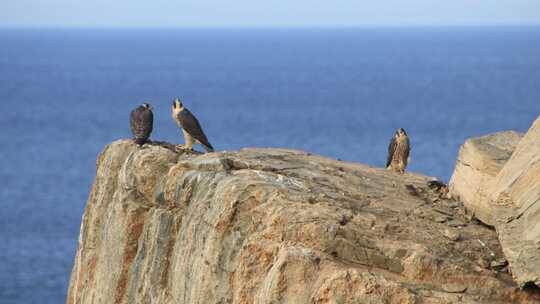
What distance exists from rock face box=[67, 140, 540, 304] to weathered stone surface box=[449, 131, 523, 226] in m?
0.23

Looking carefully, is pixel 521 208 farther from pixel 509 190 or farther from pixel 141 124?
pixel 141 124

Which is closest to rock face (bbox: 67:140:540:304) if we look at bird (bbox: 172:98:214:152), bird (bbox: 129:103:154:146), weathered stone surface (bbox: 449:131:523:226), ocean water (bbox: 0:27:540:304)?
weathered stone surface (bbox: 449:131:523:226)

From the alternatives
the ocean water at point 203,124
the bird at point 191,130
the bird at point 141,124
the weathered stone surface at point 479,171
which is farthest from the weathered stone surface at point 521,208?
the ocean water at point 203,124

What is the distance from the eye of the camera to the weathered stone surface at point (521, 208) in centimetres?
1339

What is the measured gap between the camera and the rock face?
43.4 feet

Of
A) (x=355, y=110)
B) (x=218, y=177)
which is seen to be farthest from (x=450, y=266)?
(x=355, y=110)

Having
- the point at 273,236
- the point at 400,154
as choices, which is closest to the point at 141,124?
the point at 400,154

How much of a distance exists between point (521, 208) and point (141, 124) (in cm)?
821

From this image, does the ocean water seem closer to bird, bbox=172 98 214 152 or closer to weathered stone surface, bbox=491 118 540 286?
bird, bbox=172 98 214 152

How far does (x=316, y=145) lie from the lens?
114 m

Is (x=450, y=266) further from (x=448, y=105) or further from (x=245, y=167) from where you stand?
(x=448, y=105)

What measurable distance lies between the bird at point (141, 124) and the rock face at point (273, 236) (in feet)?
1.22

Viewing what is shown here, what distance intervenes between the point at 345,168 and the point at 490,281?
16.0ft

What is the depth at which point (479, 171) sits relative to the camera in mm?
16141
